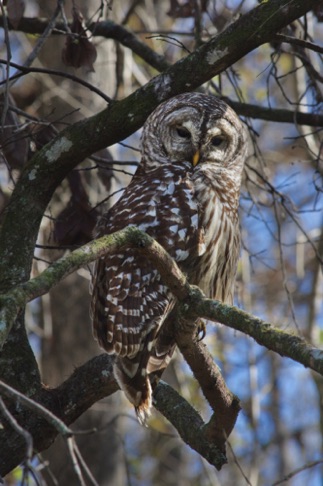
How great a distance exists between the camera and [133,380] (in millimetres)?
3736

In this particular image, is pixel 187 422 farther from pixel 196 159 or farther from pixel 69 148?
pixel 196 159

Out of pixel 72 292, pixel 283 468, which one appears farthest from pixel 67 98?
pixel 283 468

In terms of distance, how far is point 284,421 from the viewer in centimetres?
1206

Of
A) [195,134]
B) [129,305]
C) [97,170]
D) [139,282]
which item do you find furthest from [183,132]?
[129,305]

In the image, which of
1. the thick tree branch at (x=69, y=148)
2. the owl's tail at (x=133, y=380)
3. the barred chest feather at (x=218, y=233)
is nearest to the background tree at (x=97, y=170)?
the thick tree branch at (x=69, y=148)

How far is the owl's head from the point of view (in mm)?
4730

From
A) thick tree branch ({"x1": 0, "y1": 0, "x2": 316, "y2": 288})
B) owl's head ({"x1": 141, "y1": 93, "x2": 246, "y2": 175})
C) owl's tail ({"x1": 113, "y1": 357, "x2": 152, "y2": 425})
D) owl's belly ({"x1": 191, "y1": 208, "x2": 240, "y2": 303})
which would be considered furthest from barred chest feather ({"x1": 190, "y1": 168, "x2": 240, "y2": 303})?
owl's tail ({"x1": 113, "y1": 357, "x2": 152, "y2": 425})

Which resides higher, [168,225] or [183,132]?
[183,132]

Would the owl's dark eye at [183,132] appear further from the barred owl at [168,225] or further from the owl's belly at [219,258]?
the owl's belly at [219,258]

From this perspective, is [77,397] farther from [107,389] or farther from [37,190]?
[37,190]

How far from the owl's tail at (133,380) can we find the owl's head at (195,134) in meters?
1.31

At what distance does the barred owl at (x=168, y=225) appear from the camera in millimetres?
3773

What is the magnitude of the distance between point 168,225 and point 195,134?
91 centimetres

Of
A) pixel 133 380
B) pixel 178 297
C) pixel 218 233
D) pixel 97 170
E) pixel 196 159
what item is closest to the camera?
pixel 178 297
